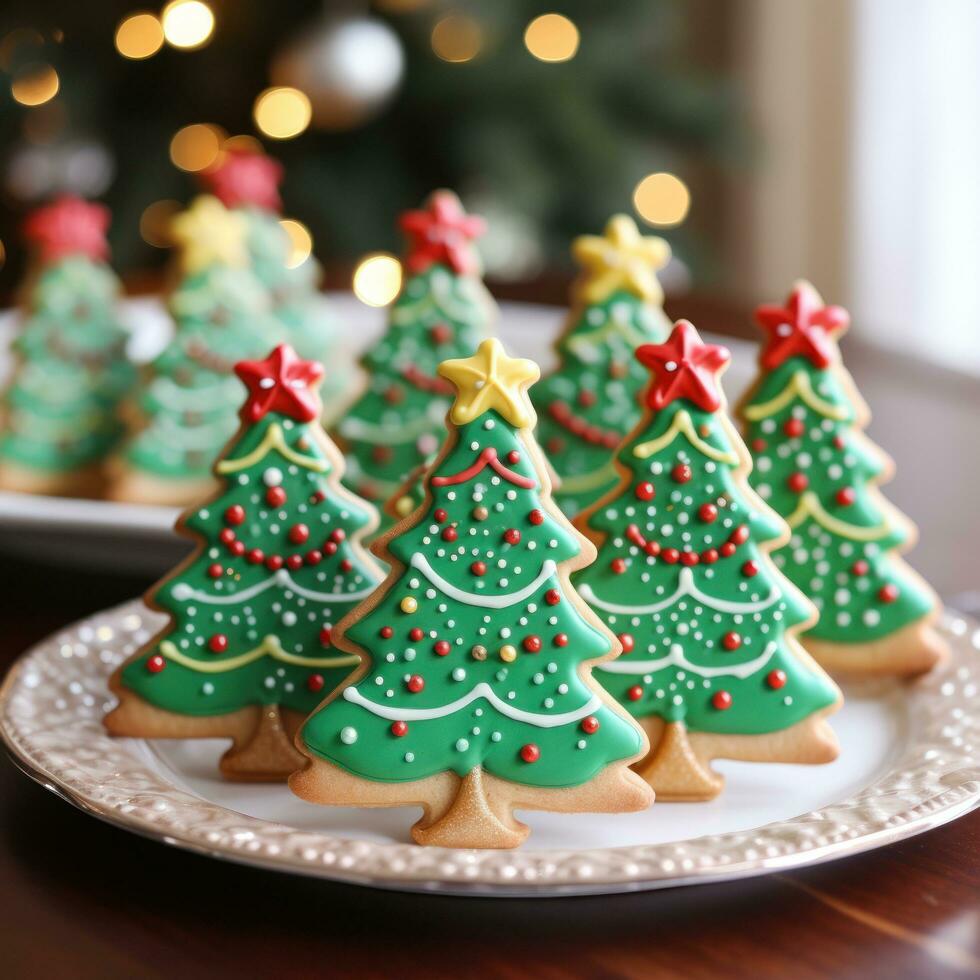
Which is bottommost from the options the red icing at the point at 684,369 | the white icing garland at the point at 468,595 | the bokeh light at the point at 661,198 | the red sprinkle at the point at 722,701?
the red sprinkle at the point at 722,701

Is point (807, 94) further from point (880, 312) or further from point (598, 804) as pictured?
point (598, 804)

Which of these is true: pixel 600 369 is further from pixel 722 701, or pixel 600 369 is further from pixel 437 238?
pixel 722 701

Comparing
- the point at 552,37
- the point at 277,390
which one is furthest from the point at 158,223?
the point at 277,390

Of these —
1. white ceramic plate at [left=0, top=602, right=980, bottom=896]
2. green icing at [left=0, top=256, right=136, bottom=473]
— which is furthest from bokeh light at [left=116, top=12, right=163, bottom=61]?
white ceramic plate at [left=0, top=602, right=980, bottom=896]

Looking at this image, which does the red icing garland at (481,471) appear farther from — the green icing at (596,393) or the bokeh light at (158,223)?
the bokeh light at (158,223)

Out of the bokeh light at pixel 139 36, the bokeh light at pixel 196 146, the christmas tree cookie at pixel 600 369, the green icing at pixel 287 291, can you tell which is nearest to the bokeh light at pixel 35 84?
the bokeh light at pixel 139 36

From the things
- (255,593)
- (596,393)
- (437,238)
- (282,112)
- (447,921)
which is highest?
(282,112)

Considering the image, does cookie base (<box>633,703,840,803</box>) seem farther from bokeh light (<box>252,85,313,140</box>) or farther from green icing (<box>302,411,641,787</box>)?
bokeh light (<box>252,85,313,140</box>)
